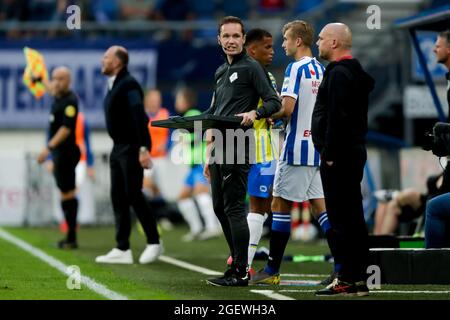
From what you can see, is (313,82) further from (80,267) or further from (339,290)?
(80,267)

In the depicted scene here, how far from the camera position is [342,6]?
903 inches

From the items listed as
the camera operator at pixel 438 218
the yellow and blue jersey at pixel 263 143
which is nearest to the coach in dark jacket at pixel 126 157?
the yellow and blue jersey at pixel 263 143

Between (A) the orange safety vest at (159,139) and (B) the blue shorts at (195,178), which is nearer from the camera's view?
(B) the blue shorts at (195,178)

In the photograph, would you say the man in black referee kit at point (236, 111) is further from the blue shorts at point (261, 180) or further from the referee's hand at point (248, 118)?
the blue shorts at point (261, 180)

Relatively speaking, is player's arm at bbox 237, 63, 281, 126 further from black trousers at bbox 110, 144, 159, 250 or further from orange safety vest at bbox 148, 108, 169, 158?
orange safety vest at bbox 148, 108, 169, 158

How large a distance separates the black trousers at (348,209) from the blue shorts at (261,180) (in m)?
1.72

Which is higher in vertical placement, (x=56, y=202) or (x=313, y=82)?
(x=313, y=82)

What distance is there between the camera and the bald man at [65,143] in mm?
14141

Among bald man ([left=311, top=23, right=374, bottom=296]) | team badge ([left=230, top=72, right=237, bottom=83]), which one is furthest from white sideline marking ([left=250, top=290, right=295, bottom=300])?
team badge ([left=230, top=72, right=237, bottom=83])

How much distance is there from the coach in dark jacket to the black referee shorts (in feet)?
7.29

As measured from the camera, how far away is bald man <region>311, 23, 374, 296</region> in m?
8.12

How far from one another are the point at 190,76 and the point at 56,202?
3.85m

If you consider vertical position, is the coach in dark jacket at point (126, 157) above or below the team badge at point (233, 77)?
below

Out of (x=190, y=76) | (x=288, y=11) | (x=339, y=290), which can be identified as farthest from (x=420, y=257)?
(x=288, y=11)
